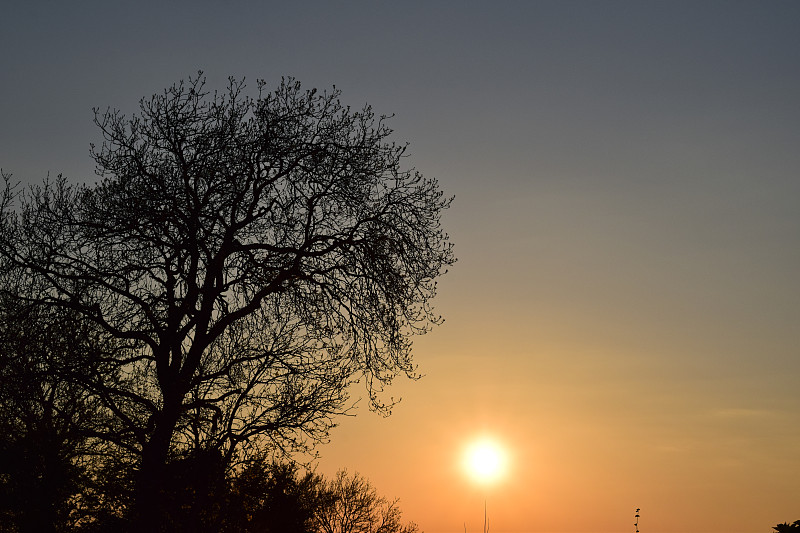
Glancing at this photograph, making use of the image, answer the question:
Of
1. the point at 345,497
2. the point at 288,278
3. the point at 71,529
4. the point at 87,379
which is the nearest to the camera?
the point at 87,379

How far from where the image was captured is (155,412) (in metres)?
17.6

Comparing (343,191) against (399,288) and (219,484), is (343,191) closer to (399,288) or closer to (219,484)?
(399,288)

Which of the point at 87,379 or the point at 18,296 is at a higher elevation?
the point at 18,296

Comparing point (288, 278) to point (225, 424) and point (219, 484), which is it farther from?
point (219, 484)

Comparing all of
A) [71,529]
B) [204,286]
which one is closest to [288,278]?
[204,286]

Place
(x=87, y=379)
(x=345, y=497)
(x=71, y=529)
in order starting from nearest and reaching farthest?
1. (x=87, y=379)
2. (x=71, y=529)
3. (x=345, y=497)

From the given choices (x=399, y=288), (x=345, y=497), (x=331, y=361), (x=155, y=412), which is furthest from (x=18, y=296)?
(x=345, y=497)

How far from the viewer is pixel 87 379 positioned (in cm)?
1708

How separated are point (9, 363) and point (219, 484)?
16.1 ft

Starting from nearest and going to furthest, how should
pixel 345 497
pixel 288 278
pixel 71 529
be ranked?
pixel 288 278
pixel 71 529
pixel 345 497

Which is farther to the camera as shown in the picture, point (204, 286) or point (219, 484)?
point (219, 484)

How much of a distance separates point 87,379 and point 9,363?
6.07 feet

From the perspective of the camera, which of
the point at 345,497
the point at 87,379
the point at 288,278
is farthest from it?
the point at 345,497

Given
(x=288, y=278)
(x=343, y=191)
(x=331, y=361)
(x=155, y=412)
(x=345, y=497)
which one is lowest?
(x=155, y=412)
